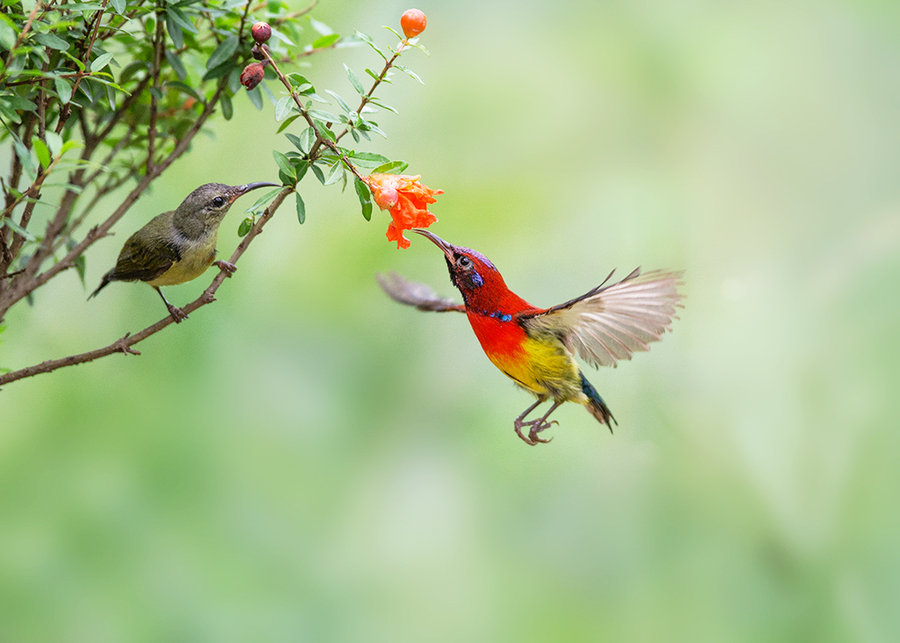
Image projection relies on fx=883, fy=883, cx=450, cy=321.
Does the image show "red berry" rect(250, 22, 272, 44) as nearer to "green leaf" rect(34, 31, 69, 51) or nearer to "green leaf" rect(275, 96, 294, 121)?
"green leaf" rect(275, 96, 294, 121)

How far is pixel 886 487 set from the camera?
208cm

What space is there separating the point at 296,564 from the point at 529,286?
879mm

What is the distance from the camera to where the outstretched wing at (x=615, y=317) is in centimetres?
86

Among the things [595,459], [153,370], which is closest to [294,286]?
[153,370]

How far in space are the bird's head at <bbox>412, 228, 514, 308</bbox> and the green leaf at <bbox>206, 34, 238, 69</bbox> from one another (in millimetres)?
337

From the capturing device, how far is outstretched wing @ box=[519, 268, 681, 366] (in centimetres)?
86

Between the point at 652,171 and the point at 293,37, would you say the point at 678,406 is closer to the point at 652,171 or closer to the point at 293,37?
the point at 652,171

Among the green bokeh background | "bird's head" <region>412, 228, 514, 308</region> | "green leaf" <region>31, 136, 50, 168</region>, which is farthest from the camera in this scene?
the green bokeh background

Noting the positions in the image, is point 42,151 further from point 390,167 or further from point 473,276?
point 473,276

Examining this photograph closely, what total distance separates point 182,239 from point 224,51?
0.24 metres

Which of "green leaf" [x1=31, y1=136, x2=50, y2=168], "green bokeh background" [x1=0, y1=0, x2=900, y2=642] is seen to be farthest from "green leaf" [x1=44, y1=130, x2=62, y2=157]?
"green bokeh background" [x1=0, y1=0, x2=900, y2=642]

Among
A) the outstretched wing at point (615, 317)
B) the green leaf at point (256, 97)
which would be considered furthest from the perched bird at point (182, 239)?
the outstretched wing at point (615, 317)

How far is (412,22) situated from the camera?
0.87 meters

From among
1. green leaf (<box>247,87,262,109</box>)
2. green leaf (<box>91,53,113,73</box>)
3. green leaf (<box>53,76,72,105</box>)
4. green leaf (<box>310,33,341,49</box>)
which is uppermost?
green leaf (<box>310,33,341,49</box>)
